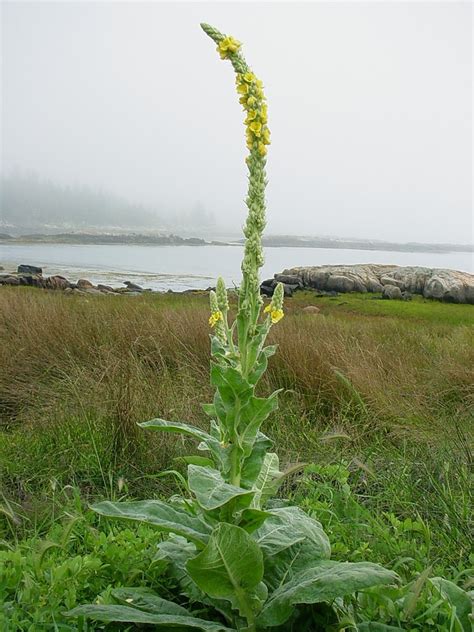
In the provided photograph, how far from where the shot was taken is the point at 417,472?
4277 mm

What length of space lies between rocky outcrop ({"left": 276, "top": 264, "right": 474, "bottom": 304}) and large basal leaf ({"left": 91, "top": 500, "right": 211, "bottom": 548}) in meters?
23.5

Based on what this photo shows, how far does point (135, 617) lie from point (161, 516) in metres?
0.34

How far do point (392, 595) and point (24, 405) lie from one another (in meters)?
5.06

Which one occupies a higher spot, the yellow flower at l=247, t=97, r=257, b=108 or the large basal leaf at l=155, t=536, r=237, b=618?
the yellow flower at l=247, t=97, r=257, b=108

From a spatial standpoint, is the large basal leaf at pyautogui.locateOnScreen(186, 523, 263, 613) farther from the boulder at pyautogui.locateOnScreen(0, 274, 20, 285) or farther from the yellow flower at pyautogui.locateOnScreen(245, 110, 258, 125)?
the boulder at pyautogui.locateOnScreen(0, 274, 20, 285)

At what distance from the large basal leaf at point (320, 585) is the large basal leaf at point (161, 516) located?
0.33m

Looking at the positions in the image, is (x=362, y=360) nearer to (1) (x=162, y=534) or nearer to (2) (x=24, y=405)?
(2) (x=24, y=405)

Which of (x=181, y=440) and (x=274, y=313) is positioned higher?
(x=274, y=313)

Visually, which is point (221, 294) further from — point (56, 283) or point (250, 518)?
point (56, 283)

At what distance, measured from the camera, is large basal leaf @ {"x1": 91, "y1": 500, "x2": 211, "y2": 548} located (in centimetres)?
210

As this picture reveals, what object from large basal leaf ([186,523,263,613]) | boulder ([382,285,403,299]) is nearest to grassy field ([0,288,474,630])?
large basal leaf ([186,523,263,613])

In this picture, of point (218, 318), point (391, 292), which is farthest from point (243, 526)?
point (391, 292)

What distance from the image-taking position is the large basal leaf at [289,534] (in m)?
2.18

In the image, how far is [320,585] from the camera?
201 cm
